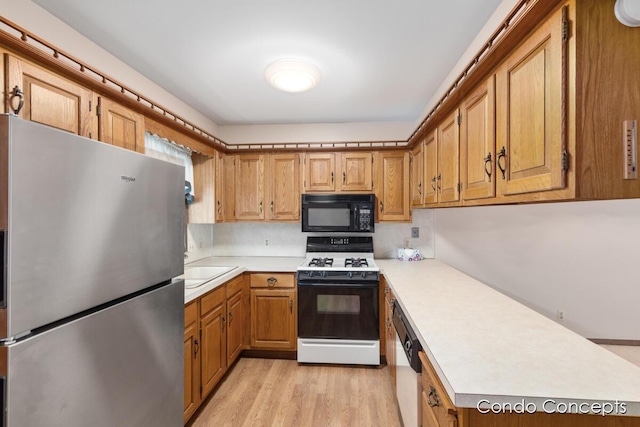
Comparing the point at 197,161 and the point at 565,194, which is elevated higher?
the point at 197,161

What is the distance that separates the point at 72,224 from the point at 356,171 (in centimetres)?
250

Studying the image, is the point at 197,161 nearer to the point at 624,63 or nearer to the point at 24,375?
the point at 24,375

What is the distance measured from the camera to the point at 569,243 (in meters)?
2.70

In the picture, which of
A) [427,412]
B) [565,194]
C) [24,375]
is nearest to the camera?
[24,375]

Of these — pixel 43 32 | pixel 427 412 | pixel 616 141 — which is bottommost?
pixel 427 412

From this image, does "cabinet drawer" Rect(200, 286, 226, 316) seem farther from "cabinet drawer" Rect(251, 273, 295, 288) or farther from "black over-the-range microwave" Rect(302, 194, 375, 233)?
"black over-the-range microwave" Rect(302, 194, 375, 233)

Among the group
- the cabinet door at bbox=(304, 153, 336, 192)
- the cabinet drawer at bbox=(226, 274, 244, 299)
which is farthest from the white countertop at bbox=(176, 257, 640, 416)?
the cabinet door at bbox=(304, 153, 336, 192)

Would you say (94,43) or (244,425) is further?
(244,425)

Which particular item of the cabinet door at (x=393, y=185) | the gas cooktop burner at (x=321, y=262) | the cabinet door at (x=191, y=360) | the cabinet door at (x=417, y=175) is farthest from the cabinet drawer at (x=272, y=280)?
the cabinet door at (x=417, y=175)

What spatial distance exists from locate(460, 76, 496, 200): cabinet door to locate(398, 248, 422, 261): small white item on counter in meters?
1.44

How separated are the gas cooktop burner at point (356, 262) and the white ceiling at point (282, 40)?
5.09 ft

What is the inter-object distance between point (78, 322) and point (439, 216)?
3116mm

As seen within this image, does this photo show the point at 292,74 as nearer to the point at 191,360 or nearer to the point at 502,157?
the point at 502,157

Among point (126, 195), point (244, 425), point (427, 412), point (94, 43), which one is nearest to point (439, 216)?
point (427, 412)
